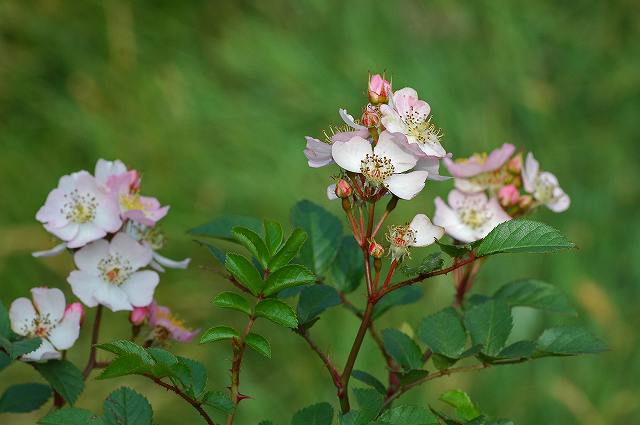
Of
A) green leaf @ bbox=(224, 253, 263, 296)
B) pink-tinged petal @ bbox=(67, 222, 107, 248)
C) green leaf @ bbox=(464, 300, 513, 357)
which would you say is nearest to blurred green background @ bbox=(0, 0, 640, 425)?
green leaf @ bbox=(464, 300, 513, 357)

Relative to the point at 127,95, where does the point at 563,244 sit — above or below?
below

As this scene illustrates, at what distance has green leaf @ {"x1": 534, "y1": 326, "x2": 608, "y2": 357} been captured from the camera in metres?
1.00

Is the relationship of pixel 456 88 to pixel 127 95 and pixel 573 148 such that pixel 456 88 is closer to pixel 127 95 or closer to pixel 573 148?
pixel 573 148

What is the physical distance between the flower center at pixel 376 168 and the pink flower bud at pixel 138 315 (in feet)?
1.13

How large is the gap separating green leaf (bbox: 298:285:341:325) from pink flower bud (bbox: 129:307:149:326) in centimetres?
21

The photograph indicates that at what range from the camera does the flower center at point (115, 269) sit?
3.34 feet

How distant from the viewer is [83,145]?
4027mm

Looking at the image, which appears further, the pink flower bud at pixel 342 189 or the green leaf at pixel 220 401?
the pink flower bud at pixel 342 189

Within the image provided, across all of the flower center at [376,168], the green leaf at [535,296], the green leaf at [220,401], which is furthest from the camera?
the green leaf at [535,296]

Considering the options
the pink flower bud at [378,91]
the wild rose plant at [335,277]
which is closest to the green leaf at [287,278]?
the wild rose plant at [335,277]

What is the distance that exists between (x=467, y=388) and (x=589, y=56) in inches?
79.4

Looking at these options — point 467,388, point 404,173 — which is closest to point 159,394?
point 467,388

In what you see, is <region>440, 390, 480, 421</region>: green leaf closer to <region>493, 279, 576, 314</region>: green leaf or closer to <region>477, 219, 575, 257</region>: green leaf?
<region>477, 219, 575, 257</region>: green leaf

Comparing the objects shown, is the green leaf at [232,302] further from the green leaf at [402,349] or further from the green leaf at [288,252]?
the green leaf at [402,349]
